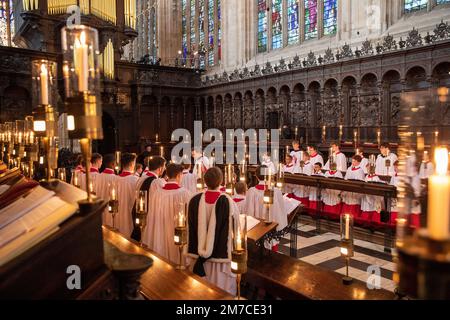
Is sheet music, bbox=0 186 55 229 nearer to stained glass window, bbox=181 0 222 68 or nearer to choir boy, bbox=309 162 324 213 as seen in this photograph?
choir boy, bbox=309 162 324 213

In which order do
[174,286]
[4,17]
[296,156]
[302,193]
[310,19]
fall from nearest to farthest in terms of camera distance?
[174,286]
[302,193]
[296,156]
[310,19]
[4,17]

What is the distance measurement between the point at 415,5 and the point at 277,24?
7.64 metres

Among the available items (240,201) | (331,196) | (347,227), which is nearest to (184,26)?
(331,196)

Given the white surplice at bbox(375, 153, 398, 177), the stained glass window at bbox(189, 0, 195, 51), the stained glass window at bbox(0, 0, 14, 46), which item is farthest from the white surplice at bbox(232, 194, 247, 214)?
the stained glass window at bbox(0, 0, 14, 46)

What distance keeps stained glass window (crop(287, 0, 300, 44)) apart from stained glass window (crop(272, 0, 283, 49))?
0.51 metres

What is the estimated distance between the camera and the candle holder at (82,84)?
8.04 feet

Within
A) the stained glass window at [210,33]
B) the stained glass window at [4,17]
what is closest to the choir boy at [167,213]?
the stained glass window at [210,33]

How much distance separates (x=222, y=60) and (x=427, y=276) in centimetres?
2325

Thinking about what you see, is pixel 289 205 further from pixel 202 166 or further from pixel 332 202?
pixel 332 202

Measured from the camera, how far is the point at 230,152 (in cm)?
1641

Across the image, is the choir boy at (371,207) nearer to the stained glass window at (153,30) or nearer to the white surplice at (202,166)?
the white surplice at (202,166)

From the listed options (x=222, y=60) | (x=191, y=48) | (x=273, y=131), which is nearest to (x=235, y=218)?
(x=273, y=131)

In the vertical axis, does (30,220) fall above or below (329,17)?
below
